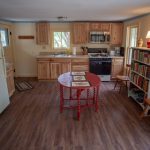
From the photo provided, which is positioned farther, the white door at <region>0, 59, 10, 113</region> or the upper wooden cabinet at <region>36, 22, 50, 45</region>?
the upper wooden cabinet at <region>36, 22, 50, 45</region>

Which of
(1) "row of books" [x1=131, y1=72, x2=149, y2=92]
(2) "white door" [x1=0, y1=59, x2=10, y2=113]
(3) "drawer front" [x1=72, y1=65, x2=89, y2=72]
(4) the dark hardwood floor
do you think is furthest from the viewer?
(3) "drawer front" [x1=72, y1=65, x2=89, y2=72]

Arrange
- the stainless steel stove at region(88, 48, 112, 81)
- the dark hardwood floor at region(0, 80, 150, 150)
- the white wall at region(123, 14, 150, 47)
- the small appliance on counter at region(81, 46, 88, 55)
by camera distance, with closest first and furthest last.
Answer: the dark hardwood floor at region(0, 80, 150, 150)
the white wall at region(123, 14, 150, 47)
the stainless steel stove at region(88, 48, 112, 81)
the small appliance on counter at region(81, 46, 88, 55)

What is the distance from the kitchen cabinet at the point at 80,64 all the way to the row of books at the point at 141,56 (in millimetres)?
2020

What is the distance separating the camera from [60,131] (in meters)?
2.89

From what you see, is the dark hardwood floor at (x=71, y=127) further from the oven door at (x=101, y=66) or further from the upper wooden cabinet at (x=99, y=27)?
the upper wooden cabinet at (x=99, y=27)

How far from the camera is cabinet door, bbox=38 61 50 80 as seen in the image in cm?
583

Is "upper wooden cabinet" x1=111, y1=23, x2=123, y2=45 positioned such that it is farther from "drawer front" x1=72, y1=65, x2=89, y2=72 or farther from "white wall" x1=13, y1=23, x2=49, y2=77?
"white wall" x1=13, y1=23, x2=49, y2=77

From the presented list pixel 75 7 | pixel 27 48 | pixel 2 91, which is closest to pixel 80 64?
pixel 27 48

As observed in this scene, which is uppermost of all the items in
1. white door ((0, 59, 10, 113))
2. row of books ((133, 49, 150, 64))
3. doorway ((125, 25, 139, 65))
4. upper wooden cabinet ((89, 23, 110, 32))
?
upper wooden cabinet ((89, 23, 110, 32))

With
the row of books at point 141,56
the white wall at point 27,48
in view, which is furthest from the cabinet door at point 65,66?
the row of books at point 141,56

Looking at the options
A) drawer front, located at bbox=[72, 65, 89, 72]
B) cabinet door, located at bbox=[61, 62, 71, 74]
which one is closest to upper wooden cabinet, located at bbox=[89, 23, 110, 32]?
drawer front, located at bbox=[72, 65, 89, 72]

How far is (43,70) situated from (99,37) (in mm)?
2495

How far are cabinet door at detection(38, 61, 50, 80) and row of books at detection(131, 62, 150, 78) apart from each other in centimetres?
310

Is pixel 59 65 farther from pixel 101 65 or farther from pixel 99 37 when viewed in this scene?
pixel 99 37
